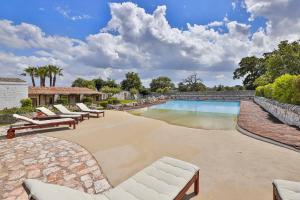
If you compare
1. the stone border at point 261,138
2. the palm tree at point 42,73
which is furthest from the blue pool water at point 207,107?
the palm tree at point 42,73

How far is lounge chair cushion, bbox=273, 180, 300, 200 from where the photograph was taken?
2.41m

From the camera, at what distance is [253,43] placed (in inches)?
732

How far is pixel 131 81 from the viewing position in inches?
1911

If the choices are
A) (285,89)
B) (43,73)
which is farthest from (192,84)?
(285,89)

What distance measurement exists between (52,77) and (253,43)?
3219cm

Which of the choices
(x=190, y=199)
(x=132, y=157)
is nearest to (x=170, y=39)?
(x=132, y=157)

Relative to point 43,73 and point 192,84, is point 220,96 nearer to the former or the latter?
point 192,84

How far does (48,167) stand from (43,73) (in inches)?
1287

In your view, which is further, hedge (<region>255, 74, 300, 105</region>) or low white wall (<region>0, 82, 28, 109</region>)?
low white wall (<region>0, 82, 28, 109</region>)

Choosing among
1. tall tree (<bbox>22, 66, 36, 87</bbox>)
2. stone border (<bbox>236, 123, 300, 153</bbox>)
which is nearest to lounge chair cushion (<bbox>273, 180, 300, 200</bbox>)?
stone border (<bbox>236, 123, 300, 153</bbox>)

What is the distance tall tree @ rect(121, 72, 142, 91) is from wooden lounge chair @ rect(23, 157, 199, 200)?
1759 inches

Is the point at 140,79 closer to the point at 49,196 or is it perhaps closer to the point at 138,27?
the point at 138,27

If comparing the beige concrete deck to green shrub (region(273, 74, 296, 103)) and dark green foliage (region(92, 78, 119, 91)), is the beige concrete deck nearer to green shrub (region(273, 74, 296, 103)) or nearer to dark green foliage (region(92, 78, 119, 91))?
green shrub (region(273, 74, 296, 103))

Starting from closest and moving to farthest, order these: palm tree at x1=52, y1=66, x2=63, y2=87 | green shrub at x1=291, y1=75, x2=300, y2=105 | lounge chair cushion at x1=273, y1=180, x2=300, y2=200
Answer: lounge chair cushion at x1=273, y1=180, x2=300, y2=200 < green shrub at x1=291, y1=75, x2=300, y2=105 < palm tree at x1=52, y1=66, x2=63, y2=87
